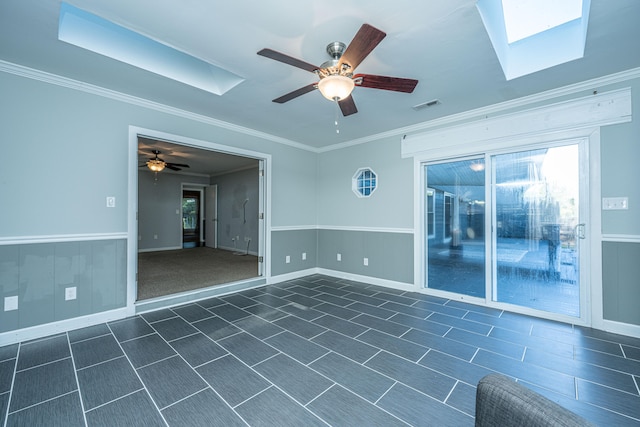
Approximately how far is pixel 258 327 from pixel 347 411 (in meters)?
1.41

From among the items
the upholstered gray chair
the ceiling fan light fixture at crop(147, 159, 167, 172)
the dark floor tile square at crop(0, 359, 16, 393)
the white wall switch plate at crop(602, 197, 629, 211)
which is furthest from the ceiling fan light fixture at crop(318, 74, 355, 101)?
the ceiling fan light fixture at crop(147, 159, 167, 172)

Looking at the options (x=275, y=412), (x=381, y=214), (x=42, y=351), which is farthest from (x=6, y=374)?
(x=381, y=214)

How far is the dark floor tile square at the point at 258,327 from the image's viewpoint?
2.62m

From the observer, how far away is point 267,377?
6.38 feet

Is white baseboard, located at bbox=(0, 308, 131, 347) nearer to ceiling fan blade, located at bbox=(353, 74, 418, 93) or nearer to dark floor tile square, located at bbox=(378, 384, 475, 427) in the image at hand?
dark floor tile square, located at bbox=(378, 384, 475, 427)

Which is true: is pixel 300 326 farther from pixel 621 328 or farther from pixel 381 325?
pixel 621 328

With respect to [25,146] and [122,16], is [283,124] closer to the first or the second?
[122,16]

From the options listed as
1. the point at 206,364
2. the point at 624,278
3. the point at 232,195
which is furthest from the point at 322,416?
the point at 232,195

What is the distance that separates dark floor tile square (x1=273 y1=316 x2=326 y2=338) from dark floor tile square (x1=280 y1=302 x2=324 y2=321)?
4.1 inches

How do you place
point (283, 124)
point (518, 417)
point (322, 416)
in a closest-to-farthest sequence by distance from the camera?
point (518, 417) < point (322, 416) < point (283, 124)

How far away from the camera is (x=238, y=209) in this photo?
26.3ft

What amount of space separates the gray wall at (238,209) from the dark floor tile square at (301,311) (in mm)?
4225

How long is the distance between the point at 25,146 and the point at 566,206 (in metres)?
5.52

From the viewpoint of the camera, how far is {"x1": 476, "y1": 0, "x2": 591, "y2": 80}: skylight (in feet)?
6.93
